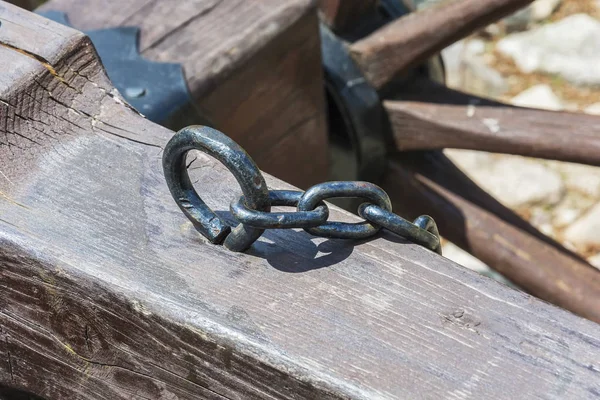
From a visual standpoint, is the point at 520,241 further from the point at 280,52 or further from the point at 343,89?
the point at 280,52

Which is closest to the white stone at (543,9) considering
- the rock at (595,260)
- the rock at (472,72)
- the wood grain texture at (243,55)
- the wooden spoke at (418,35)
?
the rock at (472,72)

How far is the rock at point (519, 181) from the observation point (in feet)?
9.08

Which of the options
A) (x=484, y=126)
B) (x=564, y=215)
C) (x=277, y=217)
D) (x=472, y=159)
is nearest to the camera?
(x=277, y=217)

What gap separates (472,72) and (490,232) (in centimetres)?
181

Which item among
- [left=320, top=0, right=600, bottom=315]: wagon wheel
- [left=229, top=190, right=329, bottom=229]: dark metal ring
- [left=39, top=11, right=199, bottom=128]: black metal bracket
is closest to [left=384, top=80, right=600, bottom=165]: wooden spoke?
[left=320, top=0, right=600, bottom=315]: wagon wheel

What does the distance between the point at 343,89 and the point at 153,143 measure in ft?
2.58

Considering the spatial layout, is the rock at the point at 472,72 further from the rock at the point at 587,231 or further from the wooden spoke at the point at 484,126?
the wooden spoke at the point at 484,126

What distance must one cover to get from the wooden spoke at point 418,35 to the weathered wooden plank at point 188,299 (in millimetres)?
777

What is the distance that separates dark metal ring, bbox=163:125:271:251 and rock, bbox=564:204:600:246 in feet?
6.96

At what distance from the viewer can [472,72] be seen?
329 cm

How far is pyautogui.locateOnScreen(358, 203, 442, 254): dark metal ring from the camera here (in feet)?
2.41

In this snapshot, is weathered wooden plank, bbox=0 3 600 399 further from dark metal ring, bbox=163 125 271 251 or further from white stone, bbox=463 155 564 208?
white stone, bbox=463 155 564 208

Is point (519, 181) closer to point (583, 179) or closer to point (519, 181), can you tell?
point (519, 181)

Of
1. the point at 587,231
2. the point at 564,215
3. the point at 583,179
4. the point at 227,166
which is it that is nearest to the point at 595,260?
the point at 587,231
